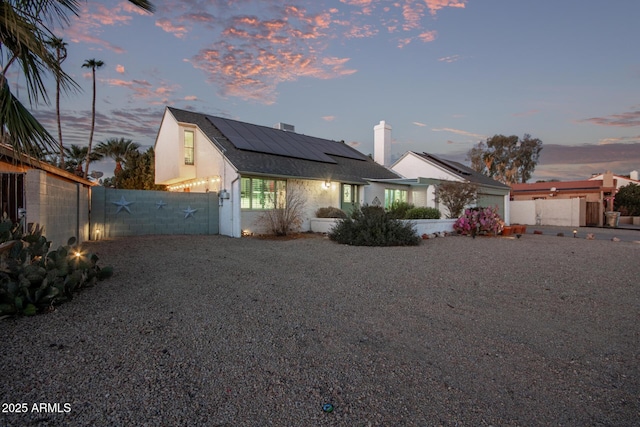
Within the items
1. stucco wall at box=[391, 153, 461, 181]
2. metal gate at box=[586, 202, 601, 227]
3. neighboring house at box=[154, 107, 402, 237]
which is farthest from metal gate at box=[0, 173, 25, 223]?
metal gate at box=[586, 202, 601, 227]

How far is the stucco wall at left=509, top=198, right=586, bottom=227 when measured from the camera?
22891 mm

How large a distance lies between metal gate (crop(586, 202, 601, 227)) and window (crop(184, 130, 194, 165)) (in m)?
26.8

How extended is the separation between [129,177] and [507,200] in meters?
30.1

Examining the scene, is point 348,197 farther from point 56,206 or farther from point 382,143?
point 56,206

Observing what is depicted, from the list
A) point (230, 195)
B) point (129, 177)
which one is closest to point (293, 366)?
point (230, 195)

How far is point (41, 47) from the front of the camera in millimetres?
3922

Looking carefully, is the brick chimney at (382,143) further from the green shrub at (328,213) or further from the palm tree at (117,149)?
the palm tree at (117,149)

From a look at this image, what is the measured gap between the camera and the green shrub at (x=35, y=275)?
369 centimetres

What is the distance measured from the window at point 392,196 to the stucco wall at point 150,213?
971 centimetres

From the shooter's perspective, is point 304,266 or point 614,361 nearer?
point 614,361

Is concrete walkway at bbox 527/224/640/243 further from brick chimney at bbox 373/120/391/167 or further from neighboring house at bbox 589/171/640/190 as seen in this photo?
neighboring house at bbox 589/171/640/190

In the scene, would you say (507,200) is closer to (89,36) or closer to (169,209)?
(169,209)

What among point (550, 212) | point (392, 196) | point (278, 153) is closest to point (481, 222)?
point (392, 196)

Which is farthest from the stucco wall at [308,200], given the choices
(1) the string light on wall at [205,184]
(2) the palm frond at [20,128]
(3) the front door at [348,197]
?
(2) the palm frond at [20,128]
